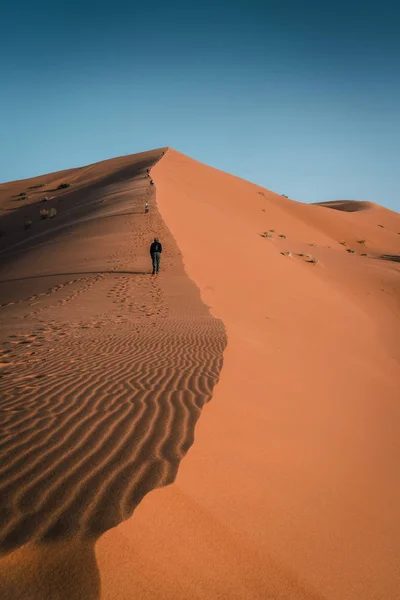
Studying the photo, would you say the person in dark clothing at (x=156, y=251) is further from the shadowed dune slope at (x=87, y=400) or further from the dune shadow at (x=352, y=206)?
the dune shadow at (x=352, y=206)

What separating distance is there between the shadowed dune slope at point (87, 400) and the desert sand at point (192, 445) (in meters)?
0.01

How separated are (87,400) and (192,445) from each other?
149 cm

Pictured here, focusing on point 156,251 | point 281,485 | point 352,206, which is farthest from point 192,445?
point 352,206

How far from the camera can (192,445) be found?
3.24 metres

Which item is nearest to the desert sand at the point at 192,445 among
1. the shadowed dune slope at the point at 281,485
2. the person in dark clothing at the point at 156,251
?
the shadowed dune slope at the point at 281,485

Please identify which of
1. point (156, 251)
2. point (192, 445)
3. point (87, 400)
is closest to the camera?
point (192, 445)

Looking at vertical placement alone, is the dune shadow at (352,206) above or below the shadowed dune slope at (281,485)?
below

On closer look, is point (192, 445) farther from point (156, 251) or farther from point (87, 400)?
point (156, 251)

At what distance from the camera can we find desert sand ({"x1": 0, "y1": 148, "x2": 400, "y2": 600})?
2.13 m

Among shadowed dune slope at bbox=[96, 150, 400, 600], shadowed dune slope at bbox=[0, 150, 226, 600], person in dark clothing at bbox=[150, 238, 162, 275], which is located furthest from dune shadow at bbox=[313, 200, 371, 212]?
shadowed dune slope at bbox=[96, 150, 400, 600]

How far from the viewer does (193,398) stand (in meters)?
4.40

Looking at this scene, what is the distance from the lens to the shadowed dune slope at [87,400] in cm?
208

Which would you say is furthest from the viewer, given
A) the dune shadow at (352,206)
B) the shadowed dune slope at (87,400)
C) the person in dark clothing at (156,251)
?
the dune shadow at (352,206)

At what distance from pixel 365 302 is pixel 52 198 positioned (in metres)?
28.1
